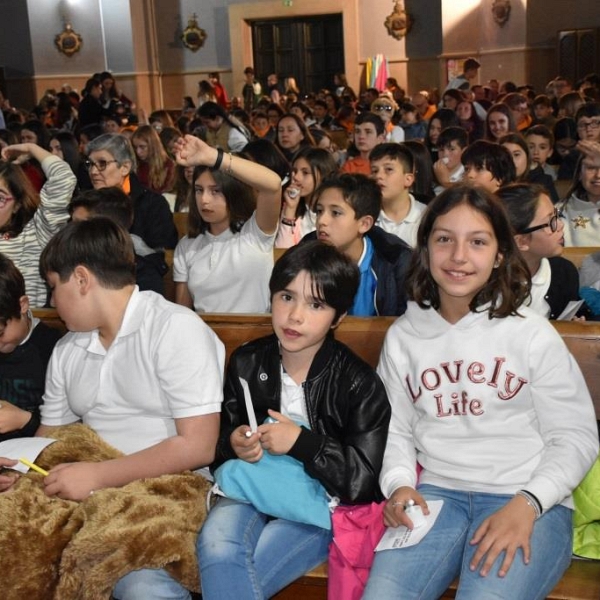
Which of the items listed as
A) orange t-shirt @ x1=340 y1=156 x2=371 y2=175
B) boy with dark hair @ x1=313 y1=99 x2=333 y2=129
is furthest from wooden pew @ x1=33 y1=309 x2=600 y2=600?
boy with dark hair @ x1=313 y1=99 x2=333 y2=129

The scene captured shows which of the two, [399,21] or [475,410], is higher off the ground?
[399,21]

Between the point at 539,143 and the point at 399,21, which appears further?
the point at 399,21

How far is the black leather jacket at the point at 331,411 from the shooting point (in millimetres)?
2150

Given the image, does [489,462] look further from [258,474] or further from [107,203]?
[107,203]

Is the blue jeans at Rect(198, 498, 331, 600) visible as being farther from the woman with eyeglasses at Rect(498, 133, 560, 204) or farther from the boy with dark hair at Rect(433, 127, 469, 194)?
the boy with dark hair at Rect(433, 127, 469, 194)

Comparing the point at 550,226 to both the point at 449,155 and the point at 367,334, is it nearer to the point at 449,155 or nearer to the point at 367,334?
the point at 367,334

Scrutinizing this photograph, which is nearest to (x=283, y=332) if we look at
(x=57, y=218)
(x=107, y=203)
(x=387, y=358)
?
(x=387, y=358)

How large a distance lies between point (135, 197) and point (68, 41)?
14.0 metres

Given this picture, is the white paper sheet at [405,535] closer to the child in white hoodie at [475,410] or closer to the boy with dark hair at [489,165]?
the child in white hoodie at [475,410]

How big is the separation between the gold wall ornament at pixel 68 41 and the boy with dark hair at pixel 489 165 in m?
14.6

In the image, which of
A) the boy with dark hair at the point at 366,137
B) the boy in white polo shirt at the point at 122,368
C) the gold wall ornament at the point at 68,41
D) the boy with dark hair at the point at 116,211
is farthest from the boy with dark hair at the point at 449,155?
the gold wall ornament at the point at 68,41

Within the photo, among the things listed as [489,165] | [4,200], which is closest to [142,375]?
[4,200]

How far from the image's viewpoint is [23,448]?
2365mm

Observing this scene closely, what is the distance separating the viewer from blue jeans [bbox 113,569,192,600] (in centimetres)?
207
